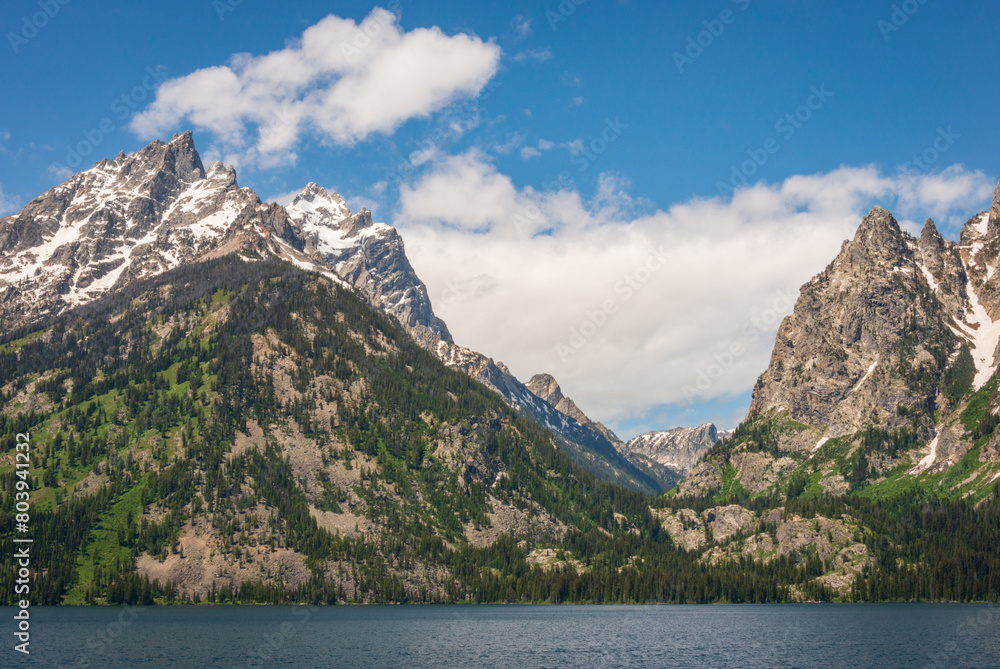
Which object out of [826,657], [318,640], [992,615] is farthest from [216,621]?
[992,615]

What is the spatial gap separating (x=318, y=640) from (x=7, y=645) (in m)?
53.6

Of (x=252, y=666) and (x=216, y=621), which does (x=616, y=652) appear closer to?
(x=252, y=666)

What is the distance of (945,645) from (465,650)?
281 ft

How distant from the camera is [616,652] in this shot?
5517 inches

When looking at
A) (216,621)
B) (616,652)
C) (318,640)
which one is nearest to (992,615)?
(616,652)

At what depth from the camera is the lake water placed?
124 metres

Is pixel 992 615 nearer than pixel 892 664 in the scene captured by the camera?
No

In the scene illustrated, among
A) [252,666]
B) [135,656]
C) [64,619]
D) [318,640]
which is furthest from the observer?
[64,619]

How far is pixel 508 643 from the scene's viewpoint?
511 feet

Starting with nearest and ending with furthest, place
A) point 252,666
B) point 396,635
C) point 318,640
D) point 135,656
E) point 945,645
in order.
Answer: point 252,666, point 135,656, point 945,645, point 318,640, point 396,635

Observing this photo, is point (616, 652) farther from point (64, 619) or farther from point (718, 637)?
point (64, 619)

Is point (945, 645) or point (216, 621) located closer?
point (945, 645)

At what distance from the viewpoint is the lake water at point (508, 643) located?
124 meters

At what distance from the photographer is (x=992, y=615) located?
19538 centimetres
